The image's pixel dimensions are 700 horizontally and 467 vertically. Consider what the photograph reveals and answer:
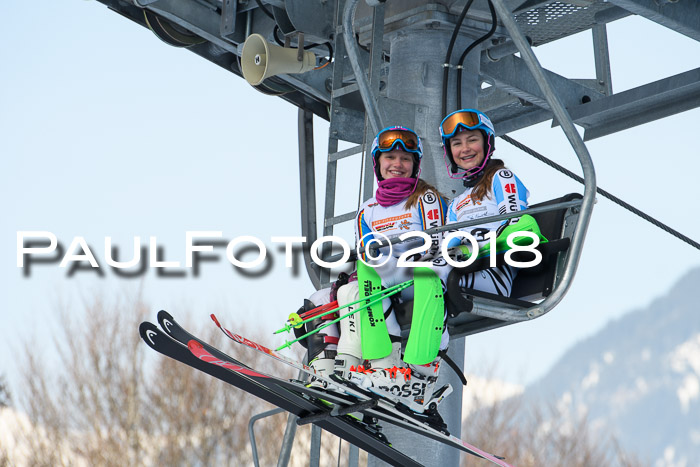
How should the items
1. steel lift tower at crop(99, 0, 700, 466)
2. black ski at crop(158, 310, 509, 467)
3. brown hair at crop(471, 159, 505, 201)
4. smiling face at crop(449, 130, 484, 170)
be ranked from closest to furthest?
black ski at crop(158, 310, 509, 467), brown hair at crop(471, 159, 505, 201), smiling face at crop(449, 130, 484, 170), steel lift tower at crop(99, 0, 700, 466)

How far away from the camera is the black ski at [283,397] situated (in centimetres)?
518

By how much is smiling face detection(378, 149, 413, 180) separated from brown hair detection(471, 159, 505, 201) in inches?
15.6

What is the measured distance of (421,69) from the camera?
667 cm

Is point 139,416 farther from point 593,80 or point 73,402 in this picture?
point 593,80

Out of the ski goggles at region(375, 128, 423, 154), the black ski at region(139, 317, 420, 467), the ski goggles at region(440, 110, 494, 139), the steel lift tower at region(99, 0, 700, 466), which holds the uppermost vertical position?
the steel lift tower at region(99, 0, 700, 466)

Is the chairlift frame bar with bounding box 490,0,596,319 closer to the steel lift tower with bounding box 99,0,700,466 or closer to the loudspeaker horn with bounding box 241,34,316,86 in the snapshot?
the steel lift tower with bounding box 99,0,700,466

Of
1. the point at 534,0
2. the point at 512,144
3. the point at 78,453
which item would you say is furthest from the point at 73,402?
the point at 534,0

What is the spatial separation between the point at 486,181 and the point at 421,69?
1368mm

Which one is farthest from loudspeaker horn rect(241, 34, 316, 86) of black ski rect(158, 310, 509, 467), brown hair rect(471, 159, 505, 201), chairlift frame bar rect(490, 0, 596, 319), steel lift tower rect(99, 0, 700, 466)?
chairlift frame bar rect(490, 0, 596, 319)

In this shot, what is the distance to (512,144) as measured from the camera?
8.67m

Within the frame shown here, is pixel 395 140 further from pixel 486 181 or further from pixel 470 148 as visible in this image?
pixel 486 181

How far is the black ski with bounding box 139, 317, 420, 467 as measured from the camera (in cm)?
518

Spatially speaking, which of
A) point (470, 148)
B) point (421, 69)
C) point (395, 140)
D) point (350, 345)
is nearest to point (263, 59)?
point (421, 69)

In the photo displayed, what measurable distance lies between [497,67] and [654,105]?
3.58 ft
